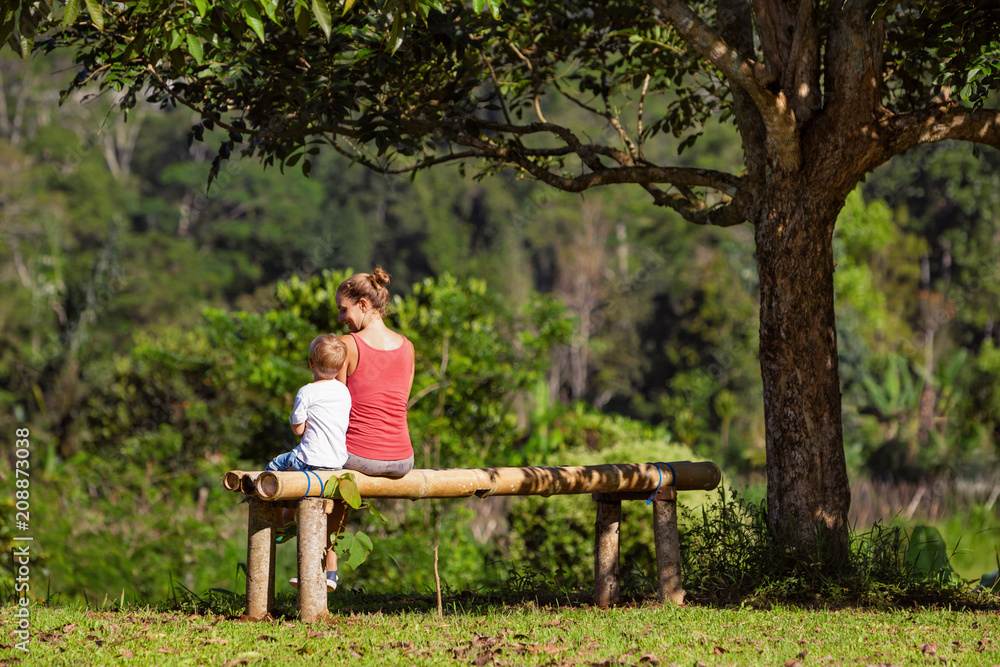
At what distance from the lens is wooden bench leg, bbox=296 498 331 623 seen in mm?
4098

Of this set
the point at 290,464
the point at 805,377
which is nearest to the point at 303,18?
the point at 290,464

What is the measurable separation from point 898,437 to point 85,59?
16933mm

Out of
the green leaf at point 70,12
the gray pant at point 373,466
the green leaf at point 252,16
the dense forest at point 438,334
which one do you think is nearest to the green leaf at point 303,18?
the green leaf at point 252,16

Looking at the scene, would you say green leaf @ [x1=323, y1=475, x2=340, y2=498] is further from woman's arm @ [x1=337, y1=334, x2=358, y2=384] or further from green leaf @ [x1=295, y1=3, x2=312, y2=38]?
green leaf @ [x1=295, y1=3, x2=312, y2=38]

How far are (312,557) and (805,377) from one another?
263cm

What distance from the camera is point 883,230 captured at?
73.5ft

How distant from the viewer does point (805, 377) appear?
5.09m

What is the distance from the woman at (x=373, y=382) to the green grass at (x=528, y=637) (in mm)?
705

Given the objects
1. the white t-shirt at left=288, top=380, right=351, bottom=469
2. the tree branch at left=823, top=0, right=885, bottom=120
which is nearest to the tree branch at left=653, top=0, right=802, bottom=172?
the tree branch at left=823, top=0, right=885, bottom=120

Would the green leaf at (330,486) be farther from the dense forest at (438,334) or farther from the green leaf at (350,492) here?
the dense forest at (438,334)

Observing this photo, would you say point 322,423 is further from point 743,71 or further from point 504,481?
point 743,71

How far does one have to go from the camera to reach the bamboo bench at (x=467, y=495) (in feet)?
13.4

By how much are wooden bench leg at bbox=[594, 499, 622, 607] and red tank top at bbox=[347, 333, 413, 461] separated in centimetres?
104

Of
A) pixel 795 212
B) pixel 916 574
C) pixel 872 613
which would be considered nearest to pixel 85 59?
pixel 795 212
